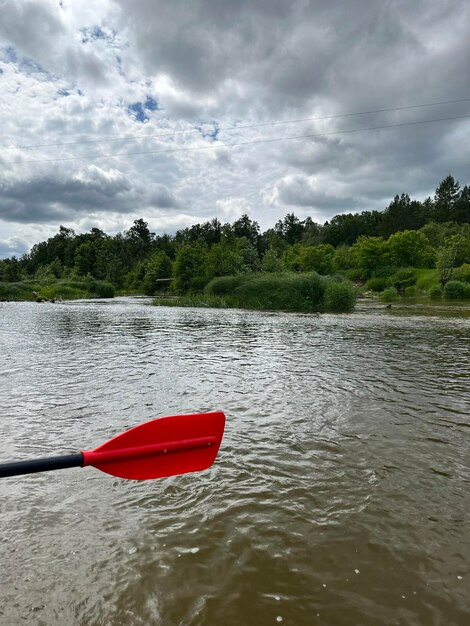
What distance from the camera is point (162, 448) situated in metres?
3.59

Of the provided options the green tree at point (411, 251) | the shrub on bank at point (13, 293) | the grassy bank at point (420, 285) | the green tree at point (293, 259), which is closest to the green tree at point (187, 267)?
the shrub on bank at point (13, 293)

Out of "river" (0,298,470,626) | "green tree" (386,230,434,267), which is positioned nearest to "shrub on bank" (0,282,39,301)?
"river" (0,298,470,626)

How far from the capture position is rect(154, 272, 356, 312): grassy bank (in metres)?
36.1

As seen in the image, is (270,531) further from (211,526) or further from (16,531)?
(16,531)

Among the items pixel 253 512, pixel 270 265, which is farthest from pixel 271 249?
pixel 253 512

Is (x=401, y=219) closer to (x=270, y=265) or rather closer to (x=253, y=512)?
(x=270, y=265)

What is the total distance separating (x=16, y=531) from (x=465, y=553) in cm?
441

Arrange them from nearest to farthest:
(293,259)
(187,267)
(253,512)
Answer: (253,512), (187,267), (293,259)

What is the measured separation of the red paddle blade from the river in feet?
2.94

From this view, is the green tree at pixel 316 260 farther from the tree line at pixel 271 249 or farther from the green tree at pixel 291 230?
the green tree at pixel 291 230

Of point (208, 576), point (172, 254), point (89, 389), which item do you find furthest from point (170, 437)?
point (172, 254)

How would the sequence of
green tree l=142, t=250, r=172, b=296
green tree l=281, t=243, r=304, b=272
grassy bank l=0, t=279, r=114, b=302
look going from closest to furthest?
1. grassy bank l=0, t=279, r=114, b=302
2. green tree l=281, t=243, r=304, b=272
3. green tree l=142, t=250, r=172, b=296

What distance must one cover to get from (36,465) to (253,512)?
2.60 metres

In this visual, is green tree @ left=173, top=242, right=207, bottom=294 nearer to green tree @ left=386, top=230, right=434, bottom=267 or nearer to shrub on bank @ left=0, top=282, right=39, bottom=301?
shrub on bank @ left=0, top=282, right=39, bottom=301
